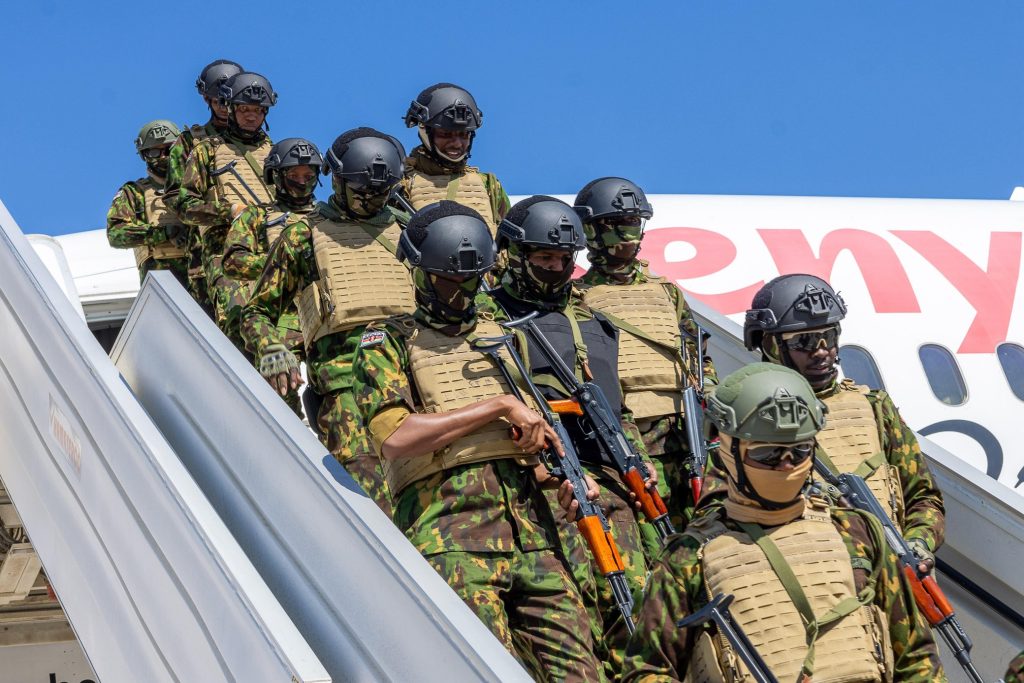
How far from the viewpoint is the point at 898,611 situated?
3.96 m

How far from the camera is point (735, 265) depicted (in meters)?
12.6

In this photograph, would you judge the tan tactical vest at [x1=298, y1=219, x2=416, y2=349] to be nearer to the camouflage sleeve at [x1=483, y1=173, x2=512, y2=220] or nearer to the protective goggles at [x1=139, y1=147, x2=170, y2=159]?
the camouflage sleeve at [x1=483, y1=173, x2=512, y2=220]

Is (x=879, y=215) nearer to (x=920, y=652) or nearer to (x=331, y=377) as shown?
(x=331, y=377)

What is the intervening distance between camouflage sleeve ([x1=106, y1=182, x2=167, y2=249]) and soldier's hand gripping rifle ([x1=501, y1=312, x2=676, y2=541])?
5.81m

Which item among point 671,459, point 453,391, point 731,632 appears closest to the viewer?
point 731,632

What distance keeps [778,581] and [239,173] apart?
22.7ft

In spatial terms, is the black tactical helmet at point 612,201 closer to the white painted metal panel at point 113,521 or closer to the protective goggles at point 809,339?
the protective goggles at point 809,339

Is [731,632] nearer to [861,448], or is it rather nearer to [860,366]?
[861,448]

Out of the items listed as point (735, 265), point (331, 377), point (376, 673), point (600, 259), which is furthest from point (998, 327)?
point (376, 673)

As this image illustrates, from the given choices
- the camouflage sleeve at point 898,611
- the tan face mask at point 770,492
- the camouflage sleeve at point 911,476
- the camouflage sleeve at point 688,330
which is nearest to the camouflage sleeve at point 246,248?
the camouflage sleeve at point 688,330

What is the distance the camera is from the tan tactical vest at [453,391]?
17.3 feet

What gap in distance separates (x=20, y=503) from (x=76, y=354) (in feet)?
3.92

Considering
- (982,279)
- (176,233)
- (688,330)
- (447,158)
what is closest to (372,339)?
(688,330)

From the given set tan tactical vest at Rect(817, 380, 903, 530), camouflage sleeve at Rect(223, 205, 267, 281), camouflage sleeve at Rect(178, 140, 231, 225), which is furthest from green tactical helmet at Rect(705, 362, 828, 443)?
camouflage sleeve at Rect(178, 140, 231, 225)
